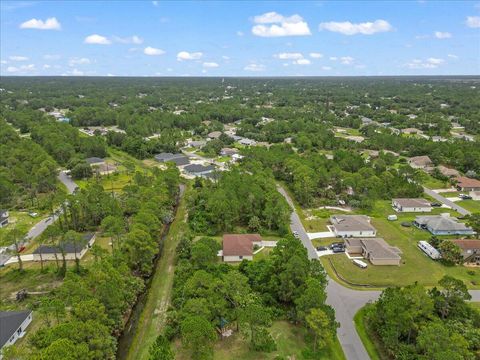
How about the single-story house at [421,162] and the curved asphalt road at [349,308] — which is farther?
the single-story house at [421,162]

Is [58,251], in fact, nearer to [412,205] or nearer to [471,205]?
[412,205]

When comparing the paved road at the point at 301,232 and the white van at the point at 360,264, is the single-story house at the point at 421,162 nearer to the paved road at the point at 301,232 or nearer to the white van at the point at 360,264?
the paved road at the point at 301,232

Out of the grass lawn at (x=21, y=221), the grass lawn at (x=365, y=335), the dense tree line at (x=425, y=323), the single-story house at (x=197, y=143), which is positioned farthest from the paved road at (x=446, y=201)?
the grass lawn at (x=21, y=221)

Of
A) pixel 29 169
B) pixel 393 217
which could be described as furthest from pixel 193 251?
pixel 29 169

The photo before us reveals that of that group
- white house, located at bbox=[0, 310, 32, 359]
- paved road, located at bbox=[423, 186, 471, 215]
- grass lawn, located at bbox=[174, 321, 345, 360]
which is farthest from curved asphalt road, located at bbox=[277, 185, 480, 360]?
white house, located at bbox=[0, 310, 32, 359]

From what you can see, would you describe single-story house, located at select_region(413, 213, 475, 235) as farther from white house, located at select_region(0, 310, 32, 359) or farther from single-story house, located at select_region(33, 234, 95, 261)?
white house, located at select_region(0, 310, 32, 359)

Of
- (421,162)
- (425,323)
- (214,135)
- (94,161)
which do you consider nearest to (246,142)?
(214,135)
